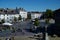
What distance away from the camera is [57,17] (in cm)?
2406

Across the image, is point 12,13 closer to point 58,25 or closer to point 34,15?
point 34,15

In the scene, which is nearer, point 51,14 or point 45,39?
point 45,39

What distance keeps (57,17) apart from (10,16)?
29.9 meters

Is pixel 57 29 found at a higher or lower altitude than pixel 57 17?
lower

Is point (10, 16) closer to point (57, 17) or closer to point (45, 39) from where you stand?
point (57, 17)

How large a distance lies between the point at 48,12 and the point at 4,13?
12174 mm

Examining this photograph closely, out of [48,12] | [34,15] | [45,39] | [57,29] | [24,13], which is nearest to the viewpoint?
[45,39]

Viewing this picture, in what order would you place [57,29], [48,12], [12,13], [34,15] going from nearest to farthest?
[57,29] < [48,12] < [12,13] < [34,15]

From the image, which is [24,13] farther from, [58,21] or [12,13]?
[58,21]

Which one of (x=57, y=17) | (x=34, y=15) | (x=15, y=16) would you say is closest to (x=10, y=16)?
(x=15, y=16)

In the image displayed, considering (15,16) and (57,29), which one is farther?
(15,16)

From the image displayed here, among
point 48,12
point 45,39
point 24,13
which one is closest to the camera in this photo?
point 45,39

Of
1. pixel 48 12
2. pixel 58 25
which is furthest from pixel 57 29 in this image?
pixel 48 12

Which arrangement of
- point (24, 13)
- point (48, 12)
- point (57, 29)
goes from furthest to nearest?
point (24, 13)
point (48, 12)
point (57, 29)
